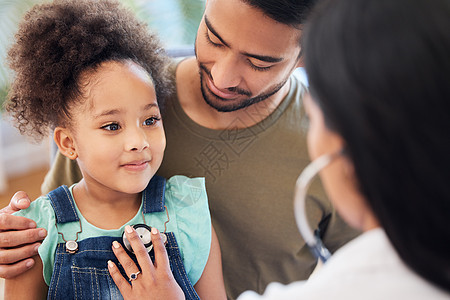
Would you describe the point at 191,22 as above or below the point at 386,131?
below

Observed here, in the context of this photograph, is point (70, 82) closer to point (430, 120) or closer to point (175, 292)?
point (175, 292)

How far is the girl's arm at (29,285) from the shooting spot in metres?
1.06

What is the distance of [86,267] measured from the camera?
109 centimetres

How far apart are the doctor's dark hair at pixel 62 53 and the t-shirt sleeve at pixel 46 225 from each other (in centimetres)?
20

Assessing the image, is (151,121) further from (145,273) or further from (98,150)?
(145,273)

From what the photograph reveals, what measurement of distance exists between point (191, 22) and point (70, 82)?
1.34 meters

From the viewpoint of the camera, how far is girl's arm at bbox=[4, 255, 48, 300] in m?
1.06

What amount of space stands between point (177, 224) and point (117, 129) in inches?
11.5

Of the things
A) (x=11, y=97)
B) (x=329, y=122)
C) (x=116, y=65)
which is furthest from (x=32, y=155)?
(x=329, y=122)

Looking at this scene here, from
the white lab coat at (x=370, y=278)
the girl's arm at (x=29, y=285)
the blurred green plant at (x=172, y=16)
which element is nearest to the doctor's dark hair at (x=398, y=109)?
the white lab coat at (x=370, y=278)

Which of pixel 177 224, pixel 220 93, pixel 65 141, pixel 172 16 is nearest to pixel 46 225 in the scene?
pixel 65 141

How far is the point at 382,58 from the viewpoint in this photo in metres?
0.52

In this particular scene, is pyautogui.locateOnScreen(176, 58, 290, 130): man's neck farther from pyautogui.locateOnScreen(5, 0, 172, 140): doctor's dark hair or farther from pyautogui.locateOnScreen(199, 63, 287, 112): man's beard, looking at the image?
pyautogui.locateOnScreen(5, 0, 172, 140): doctor's dark hair

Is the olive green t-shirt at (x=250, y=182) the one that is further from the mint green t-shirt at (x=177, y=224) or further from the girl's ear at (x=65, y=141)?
the girl's ear at (x=65, y=141)
